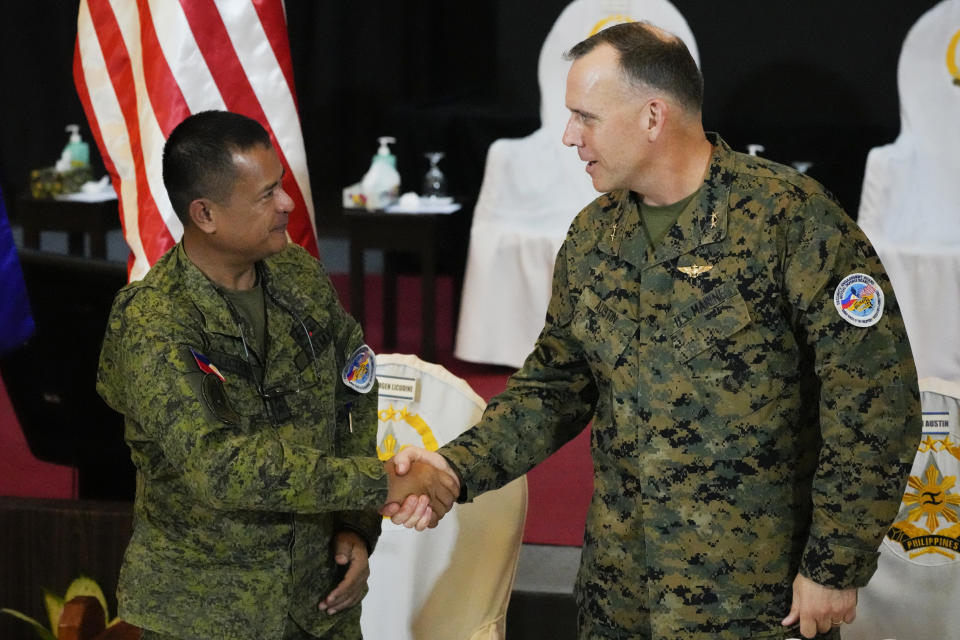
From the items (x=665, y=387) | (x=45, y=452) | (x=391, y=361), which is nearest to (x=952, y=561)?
(x=665, y=387)

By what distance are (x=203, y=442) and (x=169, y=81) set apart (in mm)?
1168

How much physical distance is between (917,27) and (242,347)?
159 inches

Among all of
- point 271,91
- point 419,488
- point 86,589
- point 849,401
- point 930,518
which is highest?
point 271,91

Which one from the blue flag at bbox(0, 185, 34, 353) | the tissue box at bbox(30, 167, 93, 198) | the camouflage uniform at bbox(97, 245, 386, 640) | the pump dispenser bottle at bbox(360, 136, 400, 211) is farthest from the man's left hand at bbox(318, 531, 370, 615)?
the tissue box at bbox(30, 167, 93, 198)

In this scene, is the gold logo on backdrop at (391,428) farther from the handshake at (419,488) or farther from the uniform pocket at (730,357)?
the uniform pocket at (730,357)

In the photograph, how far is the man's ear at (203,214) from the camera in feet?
5.68

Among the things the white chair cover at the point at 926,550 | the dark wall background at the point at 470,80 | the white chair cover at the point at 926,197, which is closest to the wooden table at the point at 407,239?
the dark wall background at the point at 470,80

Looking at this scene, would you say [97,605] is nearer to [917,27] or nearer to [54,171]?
[917,27]

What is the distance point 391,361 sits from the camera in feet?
8.13

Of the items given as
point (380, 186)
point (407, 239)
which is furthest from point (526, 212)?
point (380, 186)

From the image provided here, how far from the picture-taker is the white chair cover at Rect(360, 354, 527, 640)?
2.32m

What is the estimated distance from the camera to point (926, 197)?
467cm

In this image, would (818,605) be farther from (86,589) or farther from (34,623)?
(34,623)

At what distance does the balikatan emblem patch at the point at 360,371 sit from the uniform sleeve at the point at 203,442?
0.70 feet
